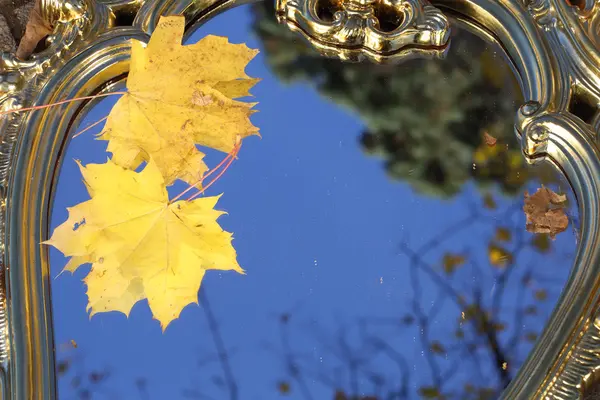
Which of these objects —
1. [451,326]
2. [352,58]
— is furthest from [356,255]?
[352,58]

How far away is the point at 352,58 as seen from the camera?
1027 mm

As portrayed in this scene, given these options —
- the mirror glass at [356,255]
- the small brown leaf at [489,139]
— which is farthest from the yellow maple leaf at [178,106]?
the small brown leaf at [489,139]

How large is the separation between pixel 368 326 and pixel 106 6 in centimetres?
52

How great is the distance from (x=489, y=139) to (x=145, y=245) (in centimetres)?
39

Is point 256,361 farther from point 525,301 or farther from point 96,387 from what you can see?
point 525,301

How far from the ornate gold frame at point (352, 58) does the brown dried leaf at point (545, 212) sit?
0.07 feet

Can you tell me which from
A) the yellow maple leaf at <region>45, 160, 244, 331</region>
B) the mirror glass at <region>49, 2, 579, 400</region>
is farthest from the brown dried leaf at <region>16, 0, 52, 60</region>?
the yellow maple leaf at <region>45, 160, 244, 331</region>

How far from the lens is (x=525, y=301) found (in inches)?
34.0

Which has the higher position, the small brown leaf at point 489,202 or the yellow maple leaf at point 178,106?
the yellow maple leaf at point 178,106

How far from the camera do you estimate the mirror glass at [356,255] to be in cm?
87

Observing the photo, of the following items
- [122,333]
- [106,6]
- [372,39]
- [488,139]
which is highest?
[106,6]

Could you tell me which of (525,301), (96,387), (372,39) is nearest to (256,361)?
(96,387)

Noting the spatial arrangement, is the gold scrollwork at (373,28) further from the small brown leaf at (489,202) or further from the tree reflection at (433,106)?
the small brown leaf at (489,202)

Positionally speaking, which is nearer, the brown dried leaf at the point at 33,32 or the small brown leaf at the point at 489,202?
the small brown leaf at the point at 489,202
